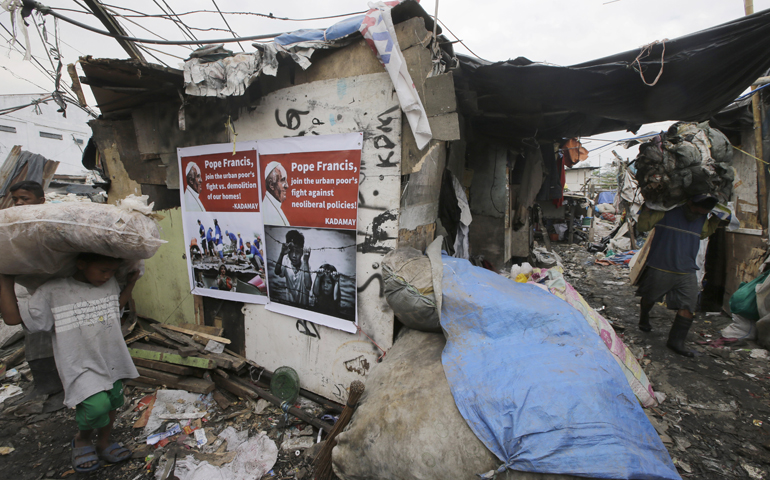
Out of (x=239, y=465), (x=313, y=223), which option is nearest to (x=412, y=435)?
(x=239, y=465)

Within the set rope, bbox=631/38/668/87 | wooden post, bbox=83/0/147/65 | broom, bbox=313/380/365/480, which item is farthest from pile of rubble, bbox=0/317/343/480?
rope, bbox=631/38/668/87

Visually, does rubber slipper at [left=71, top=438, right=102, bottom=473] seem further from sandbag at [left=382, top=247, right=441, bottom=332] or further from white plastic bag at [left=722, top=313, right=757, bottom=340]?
white plastic bag at [left=722, top=313, right=757, bottom=340]

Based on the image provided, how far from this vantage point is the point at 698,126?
354 centimetres

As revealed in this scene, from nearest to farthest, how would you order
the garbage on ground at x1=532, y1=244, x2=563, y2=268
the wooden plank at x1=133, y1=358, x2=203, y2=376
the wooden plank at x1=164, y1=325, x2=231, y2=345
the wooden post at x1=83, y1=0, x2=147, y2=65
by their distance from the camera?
the wooden plank at x1=133, y1=358, x2=203, y2=376
the wooden plank at x1=164, y1=325, x2=231, y2=345
the wooden post at x1=83, y1=0, x2=147, y2=65
the garbage on ground at x1=532, y1=244, x2=563, y2=268

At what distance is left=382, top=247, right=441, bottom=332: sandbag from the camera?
2.13 m

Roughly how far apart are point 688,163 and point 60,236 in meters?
5.11

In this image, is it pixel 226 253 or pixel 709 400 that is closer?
pixel 709 400

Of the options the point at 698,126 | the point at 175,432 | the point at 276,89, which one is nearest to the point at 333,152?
the point at 276,89

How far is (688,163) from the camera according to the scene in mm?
3307

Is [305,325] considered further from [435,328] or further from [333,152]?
[333,152]

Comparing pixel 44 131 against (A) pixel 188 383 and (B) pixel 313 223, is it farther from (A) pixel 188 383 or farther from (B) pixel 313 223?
(B) pixel 313 223

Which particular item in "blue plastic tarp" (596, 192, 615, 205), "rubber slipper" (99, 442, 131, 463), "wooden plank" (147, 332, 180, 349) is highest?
"blue plastic tarp" (596, 192, 615, 205)

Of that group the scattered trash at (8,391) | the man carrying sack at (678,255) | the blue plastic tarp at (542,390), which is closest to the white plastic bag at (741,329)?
the man carrying sack at (678,255)

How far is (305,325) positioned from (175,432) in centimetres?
133
